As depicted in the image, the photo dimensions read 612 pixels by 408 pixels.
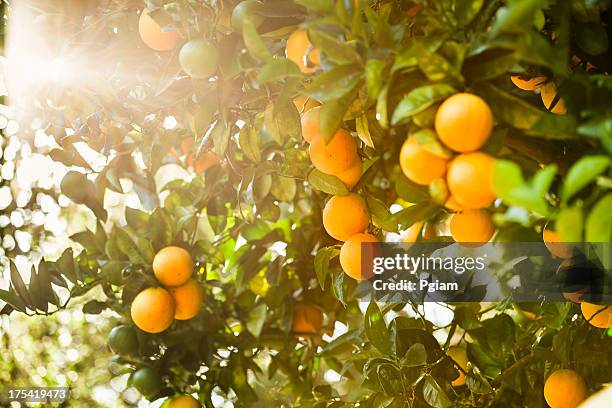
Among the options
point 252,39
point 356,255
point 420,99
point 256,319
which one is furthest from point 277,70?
point 256,319

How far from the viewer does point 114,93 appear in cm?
103

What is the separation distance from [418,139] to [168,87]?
0.48m

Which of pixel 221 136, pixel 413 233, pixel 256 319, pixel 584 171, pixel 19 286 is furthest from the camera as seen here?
pixel 256 319

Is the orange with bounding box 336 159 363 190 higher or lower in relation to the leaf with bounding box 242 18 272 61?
lower

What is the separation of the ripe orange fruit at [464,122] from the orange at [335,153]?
20 cm

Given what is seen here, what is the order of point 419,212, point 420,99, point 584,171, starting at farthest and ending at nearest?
point 419,212 < point 420,99 < point 584,171

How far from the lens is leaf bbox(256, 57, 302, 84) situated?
2.18 ft

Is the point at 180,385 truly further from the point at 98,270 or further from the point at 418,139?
the point at 418,139

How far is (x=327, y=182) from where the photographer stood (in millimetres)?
840

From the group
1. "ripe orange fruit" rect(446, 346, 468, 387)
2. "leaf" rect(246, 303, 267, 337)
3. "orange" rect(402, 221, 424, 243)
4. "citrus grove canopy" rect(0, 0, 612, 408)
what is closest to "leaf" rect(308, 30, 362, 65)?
"citrus grove canopy" rect(0, 0, 612, 408)

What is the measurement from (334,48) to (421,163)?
131 millimetres

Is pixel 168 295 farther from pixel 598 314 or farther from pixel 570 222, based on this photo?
pixel 570 222

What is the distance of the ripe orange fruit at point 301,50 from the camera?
2.42ft

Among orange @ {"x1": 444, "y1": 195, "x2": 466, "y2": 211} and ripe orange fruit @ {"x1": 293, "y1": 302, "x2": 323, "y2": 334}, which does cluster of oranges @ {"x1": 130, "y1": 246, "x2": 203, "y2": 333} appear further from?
orange @ {"x1": 444, "y1": 195, "x2": 466, "y2": 211}
